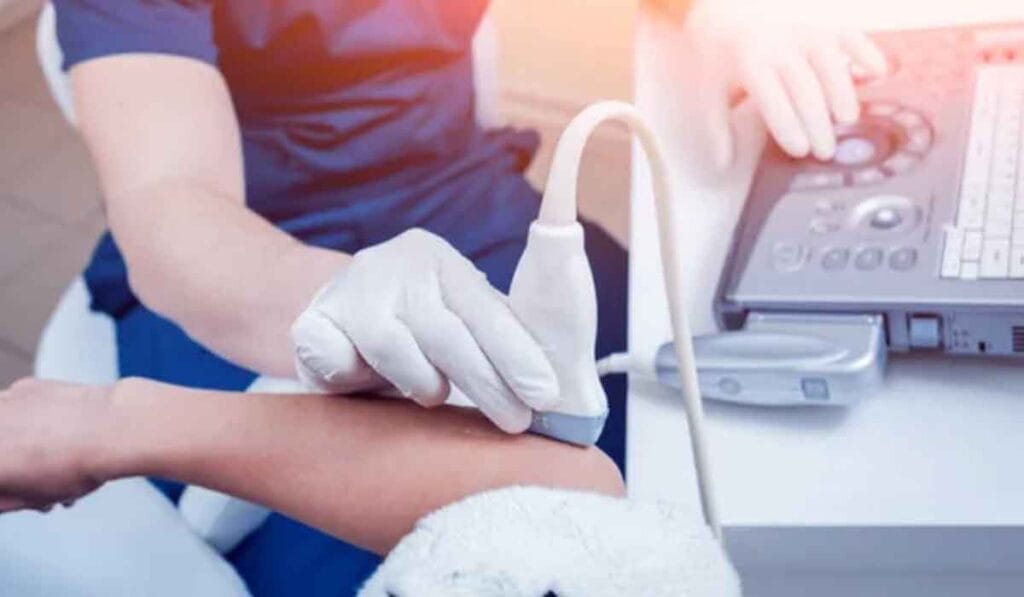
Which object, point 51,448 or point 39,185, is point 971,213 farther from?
point 39,185

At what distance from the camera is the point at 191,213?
77 centimetres

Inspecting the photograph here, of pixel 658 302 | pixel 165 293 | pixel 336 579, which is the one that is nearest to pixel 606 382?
pixel 658 302

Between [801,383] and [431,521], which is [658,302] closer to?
[801,383]

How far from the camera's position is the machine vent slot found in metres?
0.59

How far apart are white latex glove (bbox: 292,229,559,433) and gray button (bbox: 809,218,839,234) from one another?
21 centimetres

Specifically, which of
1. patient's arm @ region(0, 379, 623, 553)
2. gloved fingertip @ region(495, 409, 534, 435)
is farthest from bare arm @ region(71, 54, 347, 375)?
gloved fingertip @ region(495, 409, 534, 435)

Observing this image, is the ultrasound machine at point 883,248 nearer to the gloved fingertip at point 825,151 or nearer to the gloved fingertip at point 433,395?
the gloved fingertip at point 825,151

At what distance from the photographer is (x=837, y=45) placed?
757 mm

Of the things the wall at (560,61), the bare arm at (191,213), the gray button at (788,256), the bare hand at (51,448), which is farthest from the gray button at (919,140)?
the bare hand at (51,448)

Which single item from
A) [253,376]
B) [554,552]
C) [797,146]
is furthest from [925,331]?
[253,376]

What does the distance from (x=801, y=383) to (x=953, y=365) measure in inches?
3.5

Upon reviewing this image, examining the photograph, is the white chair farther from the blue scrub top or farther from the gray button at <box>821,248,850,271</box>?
the gray button at <box>821,248,850,271</box>


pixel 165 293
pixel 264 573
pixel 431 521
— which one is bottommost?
pixel 264 573

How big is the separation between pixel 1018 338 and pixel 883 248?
0.08 meters
